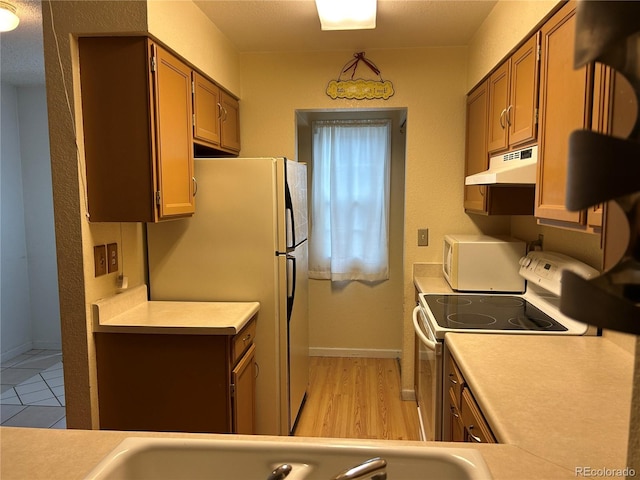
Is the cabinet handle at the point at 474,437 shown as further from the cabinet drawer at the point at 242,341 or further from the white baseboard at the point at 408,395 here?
the white baseboard at the point at 408,395

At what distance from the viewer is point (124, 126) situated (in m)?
1.93

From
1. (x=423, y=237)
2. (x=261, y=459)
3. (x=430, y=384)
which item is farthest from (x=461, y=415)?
(x=423, y=237)

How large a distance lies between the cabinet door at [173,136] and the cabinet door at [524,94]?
65.0 inches

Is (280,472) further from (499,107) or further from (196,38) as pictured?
(196,38)

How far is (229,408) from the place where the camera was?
6.82ft

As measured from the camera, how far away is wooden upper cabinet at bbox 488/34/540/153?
182 centimetres

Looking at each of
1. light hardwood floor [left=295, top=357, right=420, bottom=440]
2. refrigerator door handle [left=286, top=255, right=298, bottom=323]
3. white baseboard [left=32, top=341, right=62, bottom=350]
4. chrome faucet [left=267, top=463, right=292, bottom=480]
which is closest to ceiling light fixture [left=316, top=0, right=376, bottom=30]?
refrigerator door handle [left=286, top=255, right=298, bottom=323]

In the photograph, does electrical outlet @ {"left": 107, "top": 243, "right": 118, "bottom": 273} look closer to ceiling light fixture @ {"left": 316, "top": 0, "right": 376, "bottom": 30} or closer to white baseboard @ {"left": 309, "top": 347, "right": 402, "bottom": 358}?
ceiling light fixture @ {"left": 316, "top": 0, "right": 376, "bottom": 30}

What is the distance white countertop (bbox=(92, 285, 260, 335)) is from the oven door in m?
0.92

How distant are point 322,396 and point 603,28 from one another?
3.25 meters

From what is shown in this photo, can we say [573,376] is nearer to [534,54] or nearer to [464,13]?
[534,54]

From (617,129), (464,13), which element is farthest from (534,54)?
(617,129)

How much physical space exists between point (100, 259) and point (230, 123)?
1339 millimetres

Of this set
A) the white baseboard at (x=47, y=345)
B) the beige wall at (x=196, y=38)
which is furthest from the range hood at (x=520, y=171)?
the white baseboard at (x=47, y=345)
